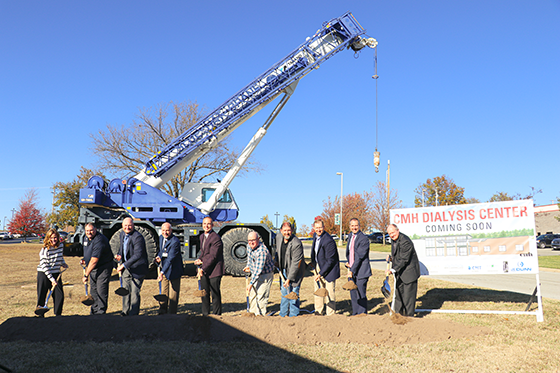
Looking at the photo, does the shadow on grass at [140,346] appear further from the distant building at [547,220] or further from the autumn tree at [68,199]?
the distant building at [547,220]

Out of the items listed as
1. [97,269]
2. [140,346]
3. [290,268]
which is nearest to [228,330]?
[140,346]

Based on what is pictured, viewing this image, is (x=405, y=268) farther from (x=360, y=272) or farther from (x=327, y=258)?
(x=327, y=258)

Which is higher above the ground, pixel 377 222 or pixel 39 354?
pixel 377 222

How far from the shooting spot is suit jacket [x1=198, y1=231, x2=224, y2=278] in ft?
21.3

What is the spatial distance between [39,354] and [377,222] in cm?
3522

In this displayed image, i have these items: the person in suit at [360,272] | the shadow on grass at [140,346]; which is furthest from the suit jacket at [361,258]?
the shadow on grass at [140,346]

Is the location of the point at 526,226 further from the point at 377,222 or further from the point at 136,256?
the point at 377,222

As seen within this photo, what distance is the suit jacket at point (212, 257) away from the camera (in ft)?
21.3

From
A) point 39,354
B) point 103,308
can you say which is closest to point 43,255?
point 103,308

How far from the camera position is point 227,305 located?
26.3 ft

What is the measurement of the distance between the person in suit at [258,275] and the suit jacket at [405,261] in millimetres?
2165

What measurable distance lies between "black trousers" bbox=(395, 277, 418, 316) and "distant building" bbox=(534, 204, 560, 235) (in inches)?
2086

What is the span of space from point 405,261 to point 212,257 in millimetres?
3263

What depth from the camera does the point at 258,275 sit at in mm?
6348
